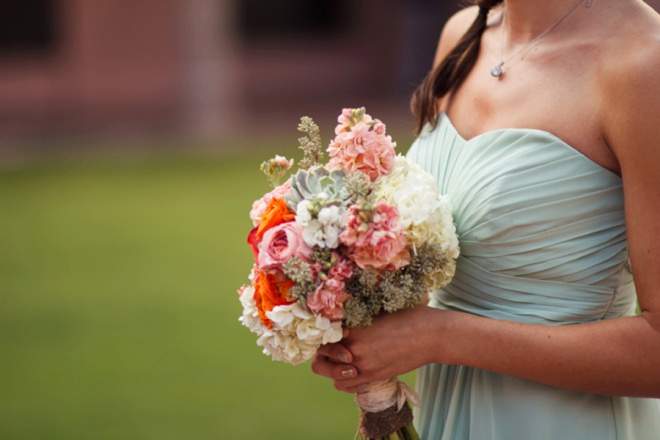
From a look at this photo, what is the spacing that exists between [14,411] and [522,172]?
16.5ft

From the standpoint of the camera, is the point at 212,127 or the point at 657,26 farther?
the point at 212,127

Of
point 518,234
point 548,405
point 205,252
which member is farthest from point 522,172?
point 205,252

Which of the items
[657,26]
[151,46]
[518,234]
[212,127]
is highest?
[657,26]

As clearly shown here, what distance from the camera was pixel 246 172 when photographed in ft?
45.8

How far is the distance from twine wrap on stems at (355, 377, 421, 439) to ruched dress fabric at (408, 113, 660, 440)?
7.6 inches

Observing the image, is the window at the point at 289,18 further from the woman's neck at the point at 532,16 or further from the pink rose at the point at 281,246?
the pink rose at the point at 281,246

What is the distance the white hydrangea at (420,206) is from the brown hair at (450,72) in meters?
0.52

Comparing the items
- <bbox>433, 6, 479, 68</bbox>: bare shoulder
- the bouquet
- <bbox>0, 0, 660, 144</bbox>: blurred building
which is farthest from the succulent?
<bbox>0, 0, 660, 144</bbox>: blurred building

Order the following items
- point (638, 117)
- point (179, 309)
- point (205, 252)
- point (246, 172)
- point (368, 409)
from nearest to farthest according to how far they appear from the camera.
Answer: point (638, 117), point (368, 409), point (179, 309), point (205, 252), point (246, 172)

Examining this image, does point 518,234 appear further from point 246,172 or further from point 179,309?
point 246,172

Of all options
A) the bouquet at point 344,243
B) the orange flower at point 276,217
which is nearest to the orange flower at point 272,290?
the bouquet at point 344,243

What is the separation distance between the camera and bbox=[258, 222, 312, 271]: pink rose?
7.42ft

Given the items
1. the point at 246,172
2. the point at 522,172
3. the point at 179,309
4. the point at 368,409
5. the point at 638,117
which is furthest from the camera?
the point at 246,172

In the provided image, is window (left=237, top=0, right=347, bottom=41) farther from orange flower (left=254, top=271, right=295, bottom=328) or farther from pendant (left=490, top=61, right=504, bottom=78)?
orange flower (left=254, top=271, right=295, bottom=328)
